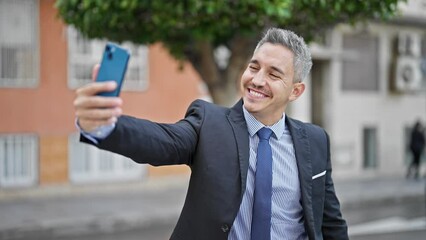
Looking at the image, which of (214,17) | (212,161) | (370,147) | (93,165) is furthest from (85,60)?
(212,161)

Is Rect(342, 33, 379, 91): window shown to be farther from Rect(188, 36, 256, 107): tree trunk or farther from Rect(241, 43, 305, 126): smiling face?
Rect(241, 43, 305, 126): smiling face

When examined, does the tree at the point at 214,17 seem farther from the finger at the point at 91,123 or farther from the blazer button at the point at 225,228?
the finger at the point at 91,123

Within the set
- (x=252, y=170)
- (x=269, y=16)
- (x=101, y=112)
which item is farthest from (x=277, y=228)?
(x=269, y=16)

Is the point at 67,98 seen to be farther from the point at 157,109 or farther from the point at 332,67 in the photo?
the point at 332,67

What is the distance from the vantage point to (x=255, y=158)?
8.51ft

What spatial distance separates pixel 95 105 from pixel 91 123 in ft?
0.24

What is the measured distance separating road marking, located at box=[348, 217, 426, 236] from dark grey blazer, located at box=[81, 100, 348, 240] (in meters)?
7.37

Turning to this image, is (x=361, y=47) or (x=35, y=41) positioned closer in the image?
(x=35, y=41)

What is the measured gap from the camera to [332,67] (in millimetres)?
17750

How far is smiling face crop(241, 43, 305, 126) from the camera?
256 centimetres

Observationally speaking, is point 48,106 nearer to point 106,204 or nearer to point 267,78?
point 106,204

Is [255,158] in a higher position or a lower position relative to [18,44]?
lower

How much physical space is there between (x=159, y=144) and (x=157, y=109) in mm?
12510

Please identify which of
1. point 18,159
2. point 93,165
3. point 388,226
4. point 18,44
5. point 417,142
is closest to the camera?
point 388,226
